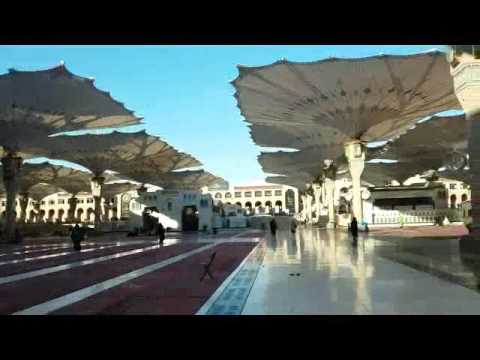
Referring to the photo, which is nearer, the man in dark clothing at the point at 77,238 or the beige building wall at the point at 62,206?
the man in dark clothing at the point at 77,238

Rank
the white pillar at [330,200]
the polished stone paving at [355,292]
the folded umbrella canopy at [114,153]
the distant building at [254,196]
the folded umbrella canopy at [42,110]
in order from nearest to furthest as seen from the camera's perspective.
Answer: the polished stone paving at [355,292], the folded umbrella canopy at [42,110], the folded umbrella canopy at [114,153], the white pillar at [330,200], the distant building at [254,196]

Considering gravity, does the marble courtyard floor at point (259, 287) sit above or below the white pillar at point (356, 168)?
below

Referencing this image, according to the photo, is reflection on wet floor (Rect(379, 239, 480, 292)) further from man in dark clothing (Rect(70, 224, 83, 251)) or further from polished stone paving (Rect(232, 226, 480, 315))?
man in dark clothing (Rect(70, 224, 83, 251))

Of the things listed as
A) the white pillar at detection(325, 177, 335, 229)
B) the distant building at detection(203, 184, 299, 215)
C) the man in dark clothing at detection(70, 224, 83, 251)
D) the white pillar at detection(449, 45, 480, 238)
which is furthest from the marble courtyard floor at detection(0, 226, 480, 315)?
the distant building at detection(203, 184, 299, 215)

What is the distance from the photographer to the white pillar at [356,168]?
35750 mm

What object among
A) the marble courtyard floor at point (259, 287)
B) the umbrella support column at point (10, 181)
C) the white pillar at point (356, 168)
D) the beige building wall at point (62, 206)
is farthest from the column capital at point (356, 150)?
the beige building wall at point (62, 206)

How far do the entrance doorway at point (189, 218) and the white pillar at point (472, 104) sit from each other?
41725mm

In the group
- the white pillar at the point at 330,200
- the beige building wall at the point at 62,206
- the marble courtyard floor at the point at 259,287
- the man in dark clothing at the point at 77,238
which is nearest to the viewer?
the marble courtyard floor at the point at 259,287

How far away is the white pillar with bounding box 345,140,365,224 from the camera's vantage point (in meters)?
35.8

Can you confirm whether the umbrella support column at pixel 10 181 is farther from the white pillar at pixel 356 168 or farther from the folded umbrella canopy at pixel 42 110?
the white pillar at pixel 356 168

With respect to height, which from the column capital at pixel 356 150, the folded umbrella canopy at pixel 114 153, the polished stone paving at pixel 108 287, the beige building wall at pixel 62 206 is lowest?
the polished stone paving at pixel 108 287
